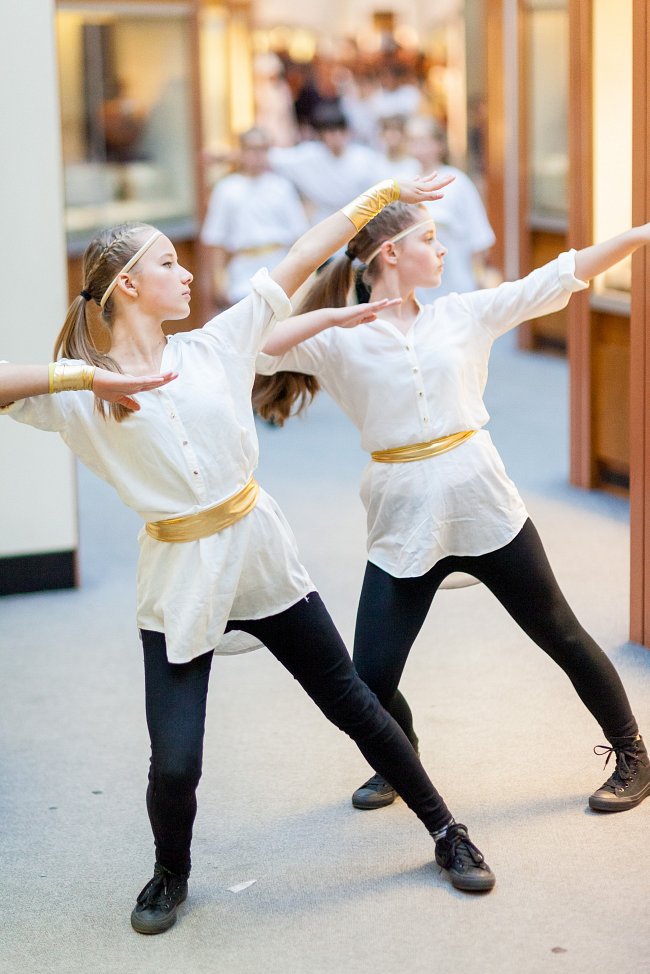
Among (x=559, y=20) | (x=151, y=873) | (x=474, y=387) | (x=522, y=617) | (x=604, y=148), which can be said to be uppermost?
(x=559, y=20)

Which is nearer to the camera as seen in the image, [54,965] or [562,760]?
Result: [54,965]

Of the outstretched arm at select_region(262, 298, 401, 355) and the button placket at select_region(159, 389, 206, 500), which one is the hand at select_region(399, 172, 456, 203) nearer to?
the outstretched arm at select_region(262, 298, 401, 355)

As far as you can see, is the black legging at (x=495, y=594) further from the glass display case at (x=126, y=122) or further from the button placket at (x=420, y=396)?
the glass display case at (x=126, y=122)

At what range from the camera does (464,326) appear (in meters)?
3.12

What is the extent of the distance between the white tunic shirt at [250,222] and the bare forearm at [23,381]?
6.08 m

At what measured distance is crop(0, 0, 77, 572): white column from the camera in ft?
16.5

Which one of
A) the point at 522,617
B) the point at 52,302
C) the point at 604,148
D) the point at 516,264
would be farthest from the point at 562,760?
the point at 516,264

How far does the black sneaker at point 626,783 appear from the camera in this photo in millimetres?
3229

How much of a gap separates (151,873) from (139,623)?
2.15 feet

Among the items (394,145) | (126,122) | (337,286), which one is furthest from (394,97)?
(337,286)

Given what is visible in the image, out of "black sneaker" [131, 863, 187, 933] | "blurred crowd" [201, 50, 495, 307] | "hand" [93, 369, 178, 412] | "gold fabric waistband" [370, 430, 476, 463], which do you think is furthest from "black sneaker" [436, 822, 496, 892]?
"blurred crowd" [201, 50, 495, 307]

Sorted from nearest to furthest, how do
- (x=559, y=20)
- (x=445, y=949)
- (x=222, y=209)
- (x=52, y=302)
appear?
(x=445, y=949) < (x=52, y=302) < (x=222, y=209) < (x=559, y=20)

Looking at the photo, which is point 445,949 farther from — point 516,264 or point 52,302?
point 516,264

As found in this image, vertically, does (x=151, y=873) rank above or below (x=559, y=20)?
below
